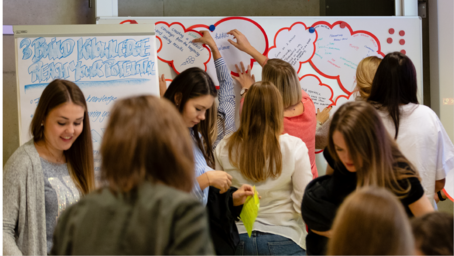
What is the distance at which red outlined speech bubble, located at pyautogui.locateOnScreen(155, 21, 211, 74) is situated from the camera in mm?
2918

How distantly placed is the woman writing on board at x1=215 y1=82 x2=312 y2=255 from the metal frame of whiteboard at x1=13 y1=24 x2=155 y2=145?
1.03 meters

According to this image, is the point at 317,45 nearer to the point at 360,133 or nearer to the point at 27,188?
the point at 360,133

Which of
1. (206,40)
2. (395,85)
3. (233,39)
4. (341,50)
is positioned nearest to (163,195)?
(395,85)

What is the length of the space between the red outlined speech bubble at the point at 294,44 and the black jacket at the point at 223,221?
1.55 meters

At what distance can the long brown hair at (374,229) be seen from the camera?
80cm

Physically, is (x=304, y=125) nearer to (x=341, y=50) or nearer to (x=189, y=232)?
(x=341, y=50)

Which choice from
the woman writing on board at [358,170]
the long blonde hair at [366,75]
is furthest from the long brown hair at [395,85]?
the woman writing on board at [358,170]

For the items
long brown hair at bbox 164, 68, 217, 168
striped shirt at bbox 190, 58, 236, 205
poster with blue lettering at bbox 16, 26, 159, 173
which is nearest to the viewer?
long brown hair at bbox 164, 68, 217, 168

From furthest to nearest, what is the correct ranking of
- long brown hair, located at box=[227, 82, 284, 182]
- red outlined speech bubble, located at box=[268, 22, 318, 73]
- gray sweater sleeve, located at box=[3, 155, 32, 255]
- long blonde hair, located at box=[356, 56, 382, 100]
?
red outlined speech bubble, located at box=[268, 22, 318, 73] < long blonde hair, located at box=[356, 56, 382, 100] < long brown hair, located at box=[227, 82, 284, 182] < gray sweater sleeve, located at box=[3, 155, 32, 255]

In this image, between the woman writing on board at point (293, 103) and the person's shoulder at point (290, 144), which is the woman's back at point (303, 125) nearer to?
the woman writing on board at point (293, 103)

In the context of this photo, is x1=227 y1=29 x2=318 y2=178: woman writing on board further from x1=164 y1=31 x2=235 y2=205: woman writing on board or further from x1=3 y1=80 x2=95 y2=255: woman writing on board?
x1=3 y1=80 x2=95 y2=255: woman writing on board

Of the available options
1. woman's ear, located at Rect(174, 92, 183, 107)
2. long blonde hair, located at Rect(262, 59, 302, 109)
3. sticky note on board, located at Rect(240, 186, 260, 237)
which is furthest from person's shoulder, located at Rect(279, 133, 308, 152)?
long blonde hair, located at Rect(262, 59, 302, 109)

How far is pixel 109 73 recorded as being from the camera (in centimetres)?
237

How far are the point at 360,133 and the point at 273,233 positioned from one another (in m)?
0.67
